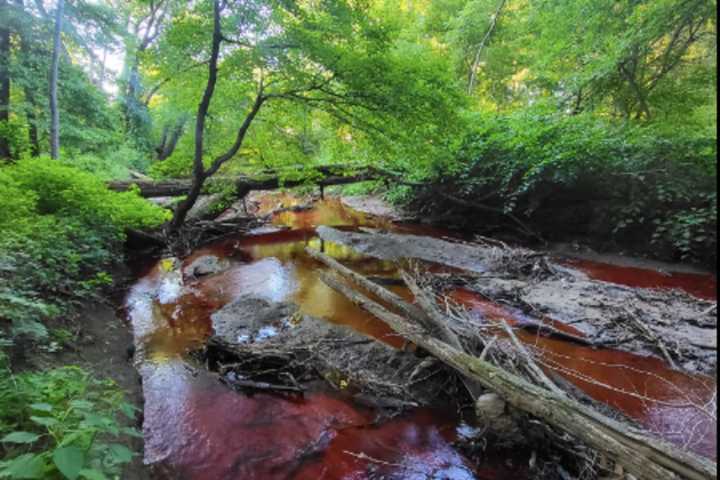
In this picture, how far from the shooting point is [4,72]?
8836 mm

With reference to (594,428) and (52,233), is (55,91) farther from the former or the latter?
(594,428)

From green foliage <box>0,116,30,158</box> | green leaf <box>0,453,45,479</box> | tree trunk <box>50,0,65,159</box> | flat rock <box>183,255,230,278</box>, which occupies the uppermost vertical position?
tree trunk <box>50,0,65,159</box>

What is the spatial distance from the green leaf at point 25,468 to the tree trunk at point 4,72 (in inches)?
418

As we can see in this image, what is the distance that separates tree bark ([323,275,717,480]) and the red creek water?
0.65 meters

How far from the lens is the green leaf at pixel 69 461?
121 centimetres

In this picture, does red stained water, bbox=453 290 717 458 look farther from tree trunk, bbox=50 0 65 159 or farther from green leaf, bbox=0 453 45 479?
tree trunk, bbox=50 0 65 159

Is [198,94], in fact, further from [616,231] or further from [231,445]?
[616,231]

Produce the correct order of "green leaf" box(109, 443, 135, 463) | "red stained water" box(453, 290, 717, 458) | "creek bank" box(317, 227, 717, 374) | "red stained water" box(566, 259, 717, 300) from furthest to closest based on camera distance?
"red stained water" box(566, 259, 717, 300) → "creek bank" box(317, 227, 717, 374) → "red stained water" box(453, 290, 717, 458) → "green leaf" box(109, 443, 135, 463)

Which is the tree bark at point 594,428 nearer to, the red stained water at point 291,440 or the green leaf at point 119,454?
the red stained water at point 291,440

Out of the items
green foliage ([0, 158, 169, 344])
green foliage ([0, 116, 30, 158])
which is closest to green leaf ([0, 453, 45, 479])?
green foliage ([0, 158, 169, 344])

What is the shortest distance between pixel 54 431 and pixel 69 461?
52cm

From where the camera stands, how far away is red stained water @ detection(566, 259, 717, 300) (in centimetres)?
616

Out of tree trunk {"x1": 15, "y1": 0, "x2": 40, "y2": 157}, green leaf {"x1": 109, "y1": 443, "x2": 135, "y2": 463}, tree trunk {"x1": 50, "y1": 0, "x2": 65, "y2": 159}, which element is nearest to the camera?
green leaf {"x1": 109, "y1": 443, "x2": 135, "y2": 463}

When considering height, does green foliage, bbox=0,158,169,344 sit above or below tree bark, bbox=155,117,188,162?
below
